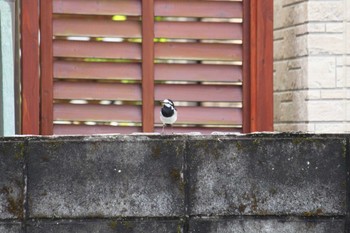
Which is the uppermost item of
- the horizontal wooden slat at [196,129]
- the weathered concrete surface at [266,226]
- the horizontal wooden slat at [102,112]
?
the horizontal wooden slat at [102,112]

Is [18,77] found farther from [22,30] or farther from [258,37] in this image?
[258,37]

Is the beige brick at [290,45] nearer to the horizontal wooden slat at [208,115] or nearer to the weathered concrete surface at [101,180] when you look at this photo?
the horizontal wooden slat at [208,115]

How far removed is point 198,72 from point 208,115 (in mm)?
446

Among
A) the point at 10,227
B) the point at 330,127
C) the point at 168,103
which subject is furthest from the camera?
the point at 330,127

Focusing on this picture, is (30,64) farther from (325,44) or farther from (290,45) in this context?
(325,44)

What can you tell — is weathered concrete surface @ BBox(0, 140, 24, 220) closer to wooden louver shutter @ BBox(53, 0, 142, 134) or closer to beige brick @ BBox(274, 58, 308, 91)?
wooden louver shutter @ BBox(53, 0, 142, 134)

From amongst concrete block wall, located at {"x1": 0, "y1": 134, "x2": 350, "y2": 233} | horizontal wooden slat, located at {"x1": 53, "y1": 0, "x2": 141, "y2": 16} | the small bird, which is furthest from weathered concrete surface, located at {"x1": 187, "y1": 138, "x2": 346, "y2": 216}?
horizontal wooden slat, located at {"x1": 53, "y1": 0, "x2": 141, "y2": 16}

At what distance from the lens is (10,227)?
16.7 feet

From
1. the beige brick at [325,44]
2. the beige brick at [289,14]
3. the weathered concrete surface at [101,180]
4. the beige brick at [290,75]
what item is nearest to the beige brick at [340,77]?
the beige brick at [325,44]

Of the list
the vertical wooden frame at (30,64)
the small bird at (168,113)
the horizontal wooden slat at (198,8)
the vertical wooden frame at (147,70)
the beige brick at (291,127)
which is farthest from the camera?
the beige brick at (291,127)

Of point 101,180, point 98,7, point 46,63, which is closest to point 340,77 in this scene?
point 98,7

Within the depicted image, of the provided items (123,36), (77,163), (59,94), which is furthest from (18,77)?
(77,163)

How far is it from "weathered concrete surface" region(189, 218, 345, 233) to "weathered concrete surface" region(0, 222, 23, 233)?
97cm

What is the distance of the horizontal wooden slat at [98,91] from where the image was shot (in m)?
8.94
